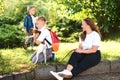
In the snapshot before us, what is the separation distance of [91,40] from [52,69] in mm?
1028

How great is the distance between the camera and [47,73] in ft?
25.4

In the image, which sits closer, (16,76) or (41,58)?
(16,76)

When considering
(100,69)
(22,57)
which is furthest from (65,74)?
(22,57)

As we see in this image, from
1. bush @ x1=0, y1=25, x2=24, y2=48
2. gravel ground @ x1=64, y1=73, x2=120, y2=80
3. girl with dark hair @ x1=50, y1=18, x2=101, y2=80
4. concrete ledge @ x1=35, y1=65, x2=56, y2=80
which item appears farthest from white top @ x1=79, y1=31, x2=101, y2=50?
bush @ x1=0, y1=25, x2=24, y2=48

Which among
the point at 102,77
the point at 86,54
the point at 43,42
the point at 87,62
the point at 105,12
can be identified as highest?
the point at 105,12

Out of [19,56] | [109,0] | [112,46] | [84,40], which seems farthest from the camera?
[109,0]

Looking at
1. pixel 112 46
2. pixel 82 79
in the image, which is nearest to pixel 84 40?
pixel 82 79

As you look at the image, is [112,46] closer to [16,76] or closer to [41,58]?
[41,58]

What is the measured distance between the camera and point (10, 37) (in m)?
12.6

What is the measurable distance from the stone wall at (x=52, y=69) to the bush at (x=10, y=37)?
4.71m

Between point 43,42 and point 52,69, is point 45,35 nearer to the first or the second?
point 43,42

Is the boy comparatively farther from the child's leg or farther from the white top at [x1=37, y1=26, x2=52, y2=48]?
the child's leg

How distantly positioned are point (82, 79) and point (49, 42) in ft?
3.99

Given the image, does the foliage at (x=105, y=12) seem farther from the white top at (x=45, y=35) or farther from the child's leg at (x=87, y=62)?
the child's leg at (x=87, y=62)
